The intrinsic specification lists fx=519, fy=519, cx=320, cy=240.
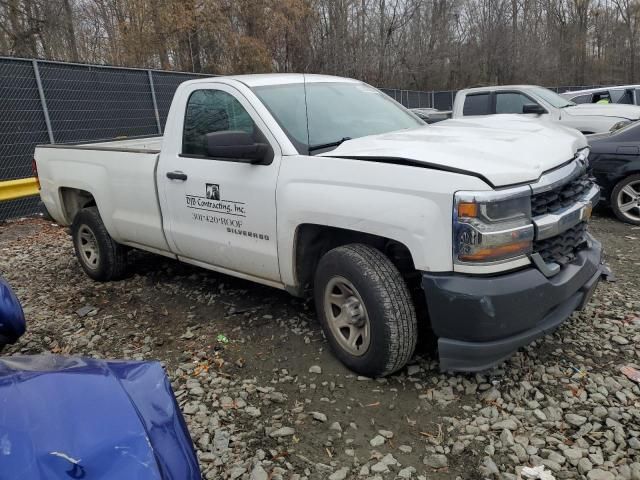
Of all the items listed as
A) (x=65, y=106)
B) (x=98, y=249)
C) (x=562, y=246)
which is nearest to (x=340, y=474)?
(x=562, y=246)

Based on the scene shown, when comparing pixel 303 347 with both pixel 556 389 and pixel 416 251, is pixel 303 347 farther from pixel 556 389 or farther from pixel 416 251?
pixel 556 389

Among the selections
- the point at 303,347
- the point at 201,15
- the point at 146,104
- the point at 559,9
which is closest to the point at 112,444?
the point at 303,347

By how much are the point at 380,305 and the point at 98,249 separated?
344 cm

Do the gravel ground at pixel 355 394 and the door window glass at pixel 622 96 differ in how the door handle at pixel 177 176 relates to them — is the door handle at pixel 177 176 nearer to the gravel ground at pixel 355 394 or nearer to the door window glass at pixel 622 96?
the gravel ground at pixel 355 394

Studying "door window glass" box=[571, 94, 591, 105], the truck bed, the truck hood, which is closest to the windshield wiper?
the truck hood

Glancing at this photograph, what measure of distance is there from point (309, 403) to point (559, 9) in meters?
41.9

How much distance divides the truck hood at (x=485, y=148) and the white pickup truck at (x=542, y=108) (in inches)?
234

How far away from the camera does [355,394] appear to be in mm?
3012

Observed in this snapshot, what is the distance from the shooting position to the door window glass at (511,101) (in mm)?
10305

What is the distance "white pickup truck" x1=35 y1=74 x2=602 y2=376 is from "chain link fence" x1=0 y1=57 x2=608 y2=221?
17.2 feet

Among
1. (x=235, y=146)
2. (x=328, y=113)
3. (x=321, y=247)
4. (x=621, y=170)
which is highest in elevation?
(x=328, y=113)

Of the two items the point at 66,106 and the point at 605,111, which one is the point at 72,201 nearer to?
the point at 66,106

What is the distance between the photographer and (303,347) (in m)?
3.57

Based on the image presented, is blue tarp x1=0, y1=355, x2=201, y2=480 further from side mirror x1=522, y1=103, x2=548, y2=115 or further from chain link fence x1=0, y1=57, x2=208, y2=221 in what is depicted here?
side mirror x1=522, y1=103, x2=548, y2=115
